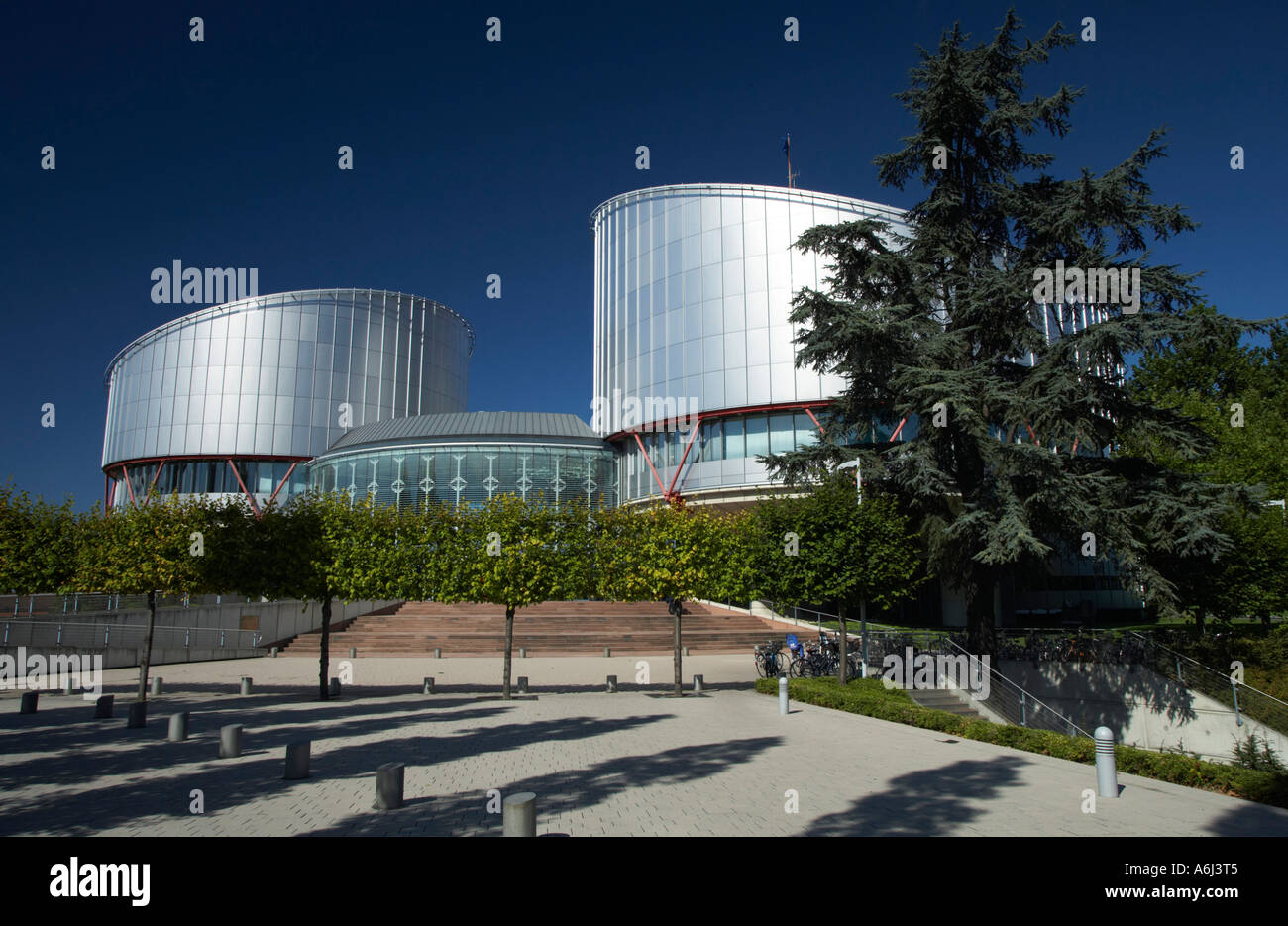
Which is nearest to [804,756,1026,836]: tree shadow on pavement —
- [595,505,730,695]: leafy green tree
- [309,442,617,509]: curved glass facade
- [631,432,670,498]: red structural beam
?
[595,505,730,695]: leafy green tree

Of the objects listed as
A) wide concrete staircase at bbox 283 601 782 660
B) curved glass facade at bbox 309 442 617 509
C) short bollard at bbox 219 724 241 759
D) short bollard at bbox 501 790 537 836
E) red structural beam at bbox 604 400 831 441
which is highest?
red structural beam at bbox 604 400 831 441

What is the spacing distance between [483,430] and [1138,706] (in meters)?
43.5

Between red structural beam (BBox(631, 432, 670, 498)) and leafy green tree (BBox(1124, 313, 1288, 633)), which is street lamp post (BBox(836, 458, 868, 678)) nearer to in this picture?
leafy green tree (BBox(1124, 313, 1288, 633))

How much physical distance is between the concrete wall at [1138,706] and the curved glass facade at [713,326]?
72.0 feet

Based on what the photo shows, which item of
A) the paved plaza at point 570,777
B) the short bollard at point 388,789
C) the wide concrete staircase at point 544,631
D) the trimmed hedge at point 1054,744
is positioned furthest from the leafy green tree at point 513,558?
the wide concrete staircase at point 544,631

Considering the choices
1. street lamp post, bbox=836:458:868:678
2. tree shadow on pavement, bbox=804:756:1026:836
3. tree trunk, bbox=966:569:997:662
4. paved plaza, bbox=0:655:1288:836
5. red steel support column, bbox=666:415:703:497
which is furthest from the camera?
red steel support column, bbox=666:415:703:497

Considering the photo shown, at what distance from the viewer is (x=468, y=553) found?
22.3 m

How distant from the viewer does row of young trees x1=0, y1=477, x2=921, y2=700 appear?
2145cm

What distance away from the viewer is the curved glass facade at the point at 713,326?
45.2 m

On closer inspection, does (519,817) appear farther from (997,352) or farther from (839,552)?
(997,352)

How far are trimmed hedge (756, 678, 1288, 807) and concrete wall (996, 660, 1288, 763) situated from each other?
5.70m

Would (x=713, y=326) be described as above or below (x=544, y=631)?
above

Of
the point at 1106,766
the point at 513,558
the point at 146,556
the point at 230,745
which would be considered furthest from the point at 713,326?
the point at 1106,766
